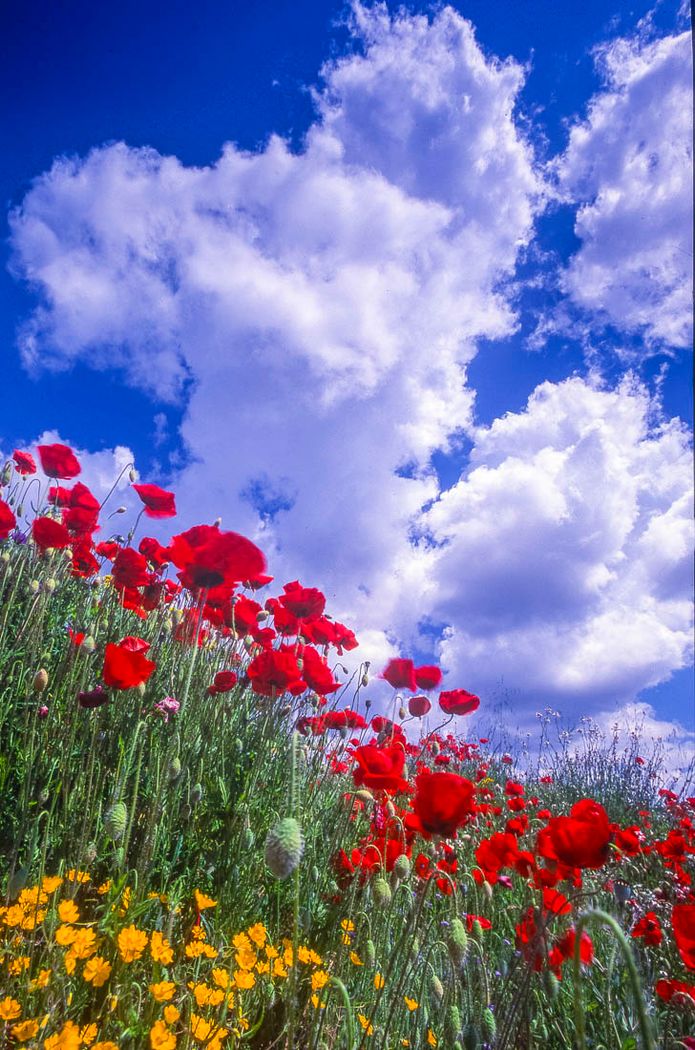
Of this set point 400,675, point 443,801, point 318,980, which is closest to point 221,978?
point 318,980

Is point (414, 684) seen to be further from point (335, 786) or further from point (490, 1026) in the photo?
point (490, 1026)

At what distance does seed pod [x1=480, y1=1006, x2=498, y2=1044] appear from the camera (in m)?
2.04

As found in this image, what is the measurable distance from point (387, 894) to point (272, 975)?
0.74 metres

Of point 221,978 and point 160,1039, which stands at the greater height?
point 221,978

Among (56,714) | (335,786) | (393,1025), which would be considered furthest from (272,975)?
(335,786)

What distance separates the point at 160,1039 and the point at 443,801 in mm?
1041

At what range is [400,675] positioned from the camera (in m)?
4.04

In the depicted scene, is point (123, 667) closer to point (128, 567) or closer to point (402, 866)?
point (402, 866)

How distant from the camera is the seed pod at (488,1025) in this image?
80.5 inches

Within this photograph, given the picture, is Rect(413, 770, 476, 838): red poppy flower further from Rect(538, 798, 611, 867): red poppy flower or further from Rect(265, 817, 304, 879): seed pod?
Rect(265, 817, 304, 879): seed pod

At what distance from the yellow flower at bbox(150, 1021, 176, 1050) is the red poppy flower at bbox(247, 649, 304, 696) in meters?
1.38

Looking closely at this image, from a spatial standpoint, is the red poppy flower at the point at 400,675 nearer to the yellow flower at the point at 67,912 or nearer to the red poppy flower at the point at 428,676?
the red poppy flower at the point at 428,676

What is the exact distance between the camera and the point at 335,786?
4703 millimetres

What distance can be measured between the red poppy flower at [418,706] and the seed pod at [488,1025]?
1.98 metres
